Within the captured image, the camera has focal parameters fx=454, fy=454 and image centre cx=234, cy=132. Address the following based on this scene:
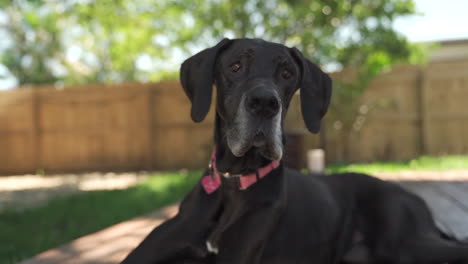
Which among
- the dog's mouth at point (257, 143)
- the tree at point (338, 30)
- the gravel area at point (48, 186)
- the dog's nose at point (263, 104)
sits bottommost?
the gravel area at point (48, 186)

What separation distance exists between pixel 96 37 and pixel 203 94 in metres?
22.3

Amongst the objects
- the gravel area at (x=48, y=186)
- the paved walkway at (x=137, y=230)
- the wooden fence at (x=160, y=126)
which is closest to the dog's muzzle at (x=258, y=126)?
the paved walkway at (x=137, y=230)

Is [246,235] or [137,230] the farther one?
[137,230]

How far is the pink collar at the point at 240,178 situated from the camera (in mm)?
2201

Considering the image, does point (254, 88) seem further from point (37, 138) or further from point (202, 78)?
point (37, 138)

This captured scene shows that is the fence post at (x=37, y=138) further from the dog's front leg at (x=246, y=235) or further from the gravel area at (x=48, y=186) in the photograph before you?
the dog's front leg at (x=246, y=235)

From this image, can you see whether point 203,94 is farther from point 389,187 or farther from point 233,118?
point 389,187

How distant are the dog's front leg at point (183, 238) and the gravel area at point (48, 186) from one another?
4308mm

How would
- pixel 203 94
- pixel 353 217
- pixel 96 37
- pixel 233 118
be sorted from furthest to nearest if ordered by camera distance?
pixel 96 37
pixel 353 217
pixel 203 94
pixel 233 118

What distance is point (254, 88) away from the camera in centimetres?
198

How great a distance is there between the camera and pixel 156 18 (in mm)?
12289

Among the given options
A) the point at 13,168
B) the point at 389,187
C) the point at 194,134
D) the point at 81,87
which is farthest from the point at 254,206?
the point at 13,168

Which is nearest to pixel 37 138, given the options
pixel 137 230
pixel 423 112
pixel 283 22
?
pixel 283 22

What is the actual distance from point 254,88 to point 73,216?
3546mm
